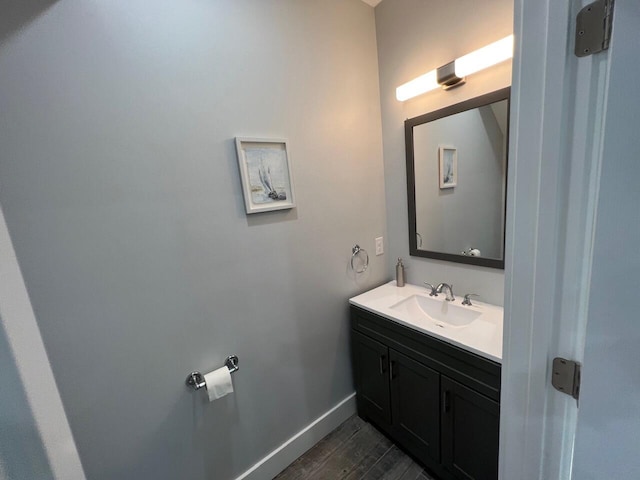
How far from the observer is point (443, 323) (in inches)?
62.3

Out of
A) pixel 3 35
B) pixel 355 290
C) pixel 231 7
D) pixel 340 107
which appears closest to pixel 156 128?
pixel 3 35

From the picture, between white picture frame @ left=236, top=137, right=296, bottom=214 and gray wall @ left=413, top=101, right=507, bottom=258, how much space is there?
2.78ft

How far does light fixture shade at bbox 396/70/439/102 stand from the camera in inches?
57.6

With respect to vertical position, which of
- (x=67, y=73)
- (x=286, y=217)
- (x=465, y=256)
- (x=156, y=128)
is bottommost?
(x=465, y=256)

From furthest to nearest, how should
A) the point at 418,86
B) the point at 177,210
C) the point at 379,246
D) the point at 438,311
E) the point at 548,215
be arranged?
the point at 379,246 → the point at 438,311 → the point at 418,86 → the point at 177,210 → the point at 548,215

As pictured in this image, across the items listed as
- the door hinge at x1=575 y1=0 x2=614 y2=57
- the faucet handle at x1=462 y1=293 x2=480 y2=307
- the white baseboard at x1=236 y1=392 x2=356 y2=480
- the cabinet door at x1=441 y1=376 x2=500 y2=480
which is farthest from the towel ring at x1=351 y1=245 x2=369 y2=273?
the door hinge at x1=575 y1=0 x2=614 y2=57

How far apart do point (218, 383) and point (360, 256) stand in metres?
1.09

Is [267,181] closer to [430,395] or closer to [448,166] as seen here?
[448,166]

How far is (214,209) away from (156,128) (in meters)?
0.38

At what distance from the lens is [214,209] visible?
122 centimetres

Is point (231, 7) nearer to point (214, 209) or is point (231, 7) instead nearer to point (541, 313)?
point (214, 209)

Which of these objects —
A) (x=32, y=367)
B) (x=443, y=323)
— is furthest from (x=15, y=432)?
(x=443, y=323)

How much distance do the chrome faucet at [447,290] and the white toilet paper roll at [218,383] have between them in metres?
1.27

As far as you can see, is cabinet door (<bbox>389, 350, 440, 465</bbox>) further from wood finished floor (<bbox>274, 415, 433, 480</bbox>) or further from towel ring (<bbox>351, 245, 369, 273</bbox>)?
towel ring (<bbox>351, 245, 369, 273</bbox>)
